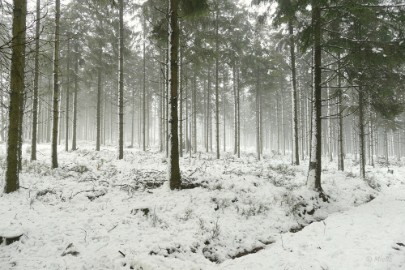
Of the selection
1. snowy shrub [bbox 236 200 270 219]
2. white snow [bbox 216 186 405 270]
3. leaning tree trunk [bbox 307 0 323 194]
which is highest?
leaning tree trunk [bbox 307 0 323 194]

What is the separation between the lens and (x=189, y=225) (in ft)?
22.2

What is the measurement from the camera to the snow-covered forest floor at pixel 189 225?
5316mm

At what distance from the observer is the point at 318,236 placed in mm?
6906

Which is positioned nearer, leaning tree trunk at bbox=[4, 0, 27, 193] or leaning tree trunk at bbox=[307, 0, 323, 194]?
leaning tree trunk at bbox=[4, 0, 27, 193]

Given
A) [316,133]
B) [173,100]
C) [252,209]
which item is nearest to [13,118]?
[173,100]

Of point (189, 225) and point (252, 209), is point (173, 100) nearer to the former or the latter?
point (189, 225)

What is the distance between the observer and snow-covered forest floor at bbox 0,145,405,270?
17.4 feet

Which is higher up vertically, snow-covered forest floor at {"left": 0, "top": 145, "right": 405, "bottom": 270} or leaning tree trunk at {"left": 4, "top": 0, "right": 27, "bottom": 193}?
leaning tree trunk at {"left": 4, "top": 0, "right": 27, "bottom": 193}

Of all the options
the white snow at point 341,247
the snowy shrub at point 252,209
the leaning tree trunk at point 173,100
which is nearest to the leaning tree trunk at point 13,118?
the leaning tree trunk at point 173,100

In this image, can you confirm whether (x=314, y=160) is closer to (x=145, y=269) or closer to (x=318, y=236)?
(x=318, y=236)

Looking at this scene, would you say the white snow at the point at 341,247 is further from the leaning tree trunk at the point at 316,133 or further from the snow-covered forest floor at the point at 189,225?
the leaning tree trunk at the point at 316,133

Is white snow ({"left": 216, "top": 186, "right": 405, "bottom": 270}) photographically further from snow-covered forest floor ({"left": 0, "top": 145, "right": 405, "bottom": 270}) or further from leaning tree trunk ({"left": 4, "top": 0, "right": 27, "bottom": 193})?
leaning tree trunk ({"left": 4, "top": 0, "right": 27, "bottom": 193})

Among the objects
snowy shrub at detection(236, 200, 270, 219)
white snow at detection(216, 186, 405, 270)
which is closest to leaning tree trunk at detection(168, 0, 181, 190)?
snowy shrub at detection(236, 200, 270, 219)

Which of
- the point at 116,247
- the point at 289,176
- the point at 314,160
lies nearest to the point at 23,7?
the point at 116,247
